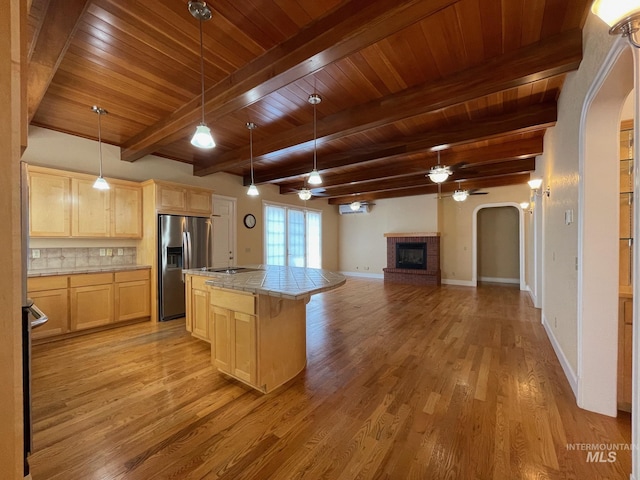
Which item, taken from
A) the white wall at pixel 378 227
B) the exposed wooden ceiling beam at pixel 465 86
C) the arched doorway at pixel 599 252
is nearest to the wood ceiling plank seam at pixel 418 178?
the white wall at pixel 378 227

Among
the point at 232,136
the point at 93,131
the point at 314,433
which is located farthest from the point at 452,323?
the point at 93,131

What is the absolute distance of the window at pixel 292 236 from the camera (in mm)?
7155

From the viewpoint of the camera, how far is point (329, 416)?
2000 millimetres

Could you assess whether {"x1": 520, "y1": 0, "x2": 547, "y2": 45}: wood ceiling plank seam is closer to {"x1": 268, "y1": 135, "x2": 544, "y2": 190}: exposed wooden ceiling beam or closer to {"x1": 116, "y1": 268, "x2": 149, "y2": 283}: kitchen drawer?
{"x1": 268, "y1": 135, "x2": 544, "y2": 190}: exposed wooden ceiling beam

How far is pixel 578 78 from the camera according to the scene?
2213 mm

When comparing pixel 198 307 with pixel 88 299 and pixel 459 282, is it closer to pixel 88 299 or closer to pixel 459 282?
pixel 88 299

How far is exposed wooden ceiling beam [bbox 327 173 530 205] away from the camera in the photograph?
6.51 m

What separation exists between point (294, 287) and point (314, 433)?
100 cm

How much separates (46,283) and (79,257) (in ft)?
2.38

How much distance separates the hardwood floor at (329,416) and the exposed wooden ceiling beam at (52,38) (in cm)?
267

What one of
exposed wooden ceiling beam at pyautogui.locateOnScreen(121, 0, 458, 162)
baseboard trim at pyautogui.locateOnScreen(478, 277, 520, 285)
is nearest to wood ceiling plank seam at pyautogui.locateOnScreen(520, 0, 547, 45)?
exposed wooden ceiling beam at pyautogui.locateOnScreen(121, 0, 458, 162)

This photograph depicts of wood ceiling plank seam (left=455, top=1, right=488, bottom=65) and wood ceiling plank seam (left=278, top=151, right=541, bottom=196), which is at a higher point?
wood ceiling plank seam (left=455, top=1, right=488, bottom=65)

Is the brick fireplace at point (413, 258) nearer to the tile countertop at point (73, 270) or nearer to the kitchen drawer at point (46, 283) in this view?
the tile countertop at point (73, 270)

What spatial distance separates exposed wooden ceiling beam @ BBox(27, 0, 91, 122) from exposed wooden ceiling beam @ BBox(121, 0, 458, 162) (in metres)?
1.05
